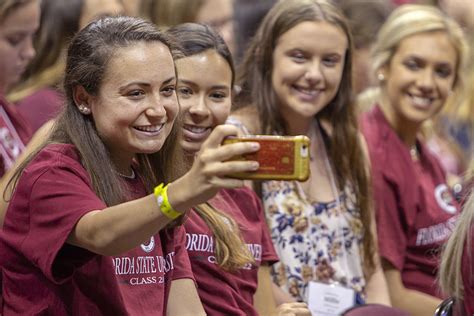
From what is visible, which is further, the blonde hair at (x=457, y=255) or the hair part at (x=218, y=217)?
the hair part at (x=218, y=217)

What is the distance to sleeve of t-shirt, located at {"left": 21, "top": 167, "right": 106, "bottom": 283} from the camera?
2281 mm

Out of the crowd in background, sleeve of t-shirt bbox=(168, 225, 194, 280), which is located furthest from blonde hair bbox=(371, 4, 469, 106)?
sleeve of t-shirt bbox=(168, 225, 194, 280)

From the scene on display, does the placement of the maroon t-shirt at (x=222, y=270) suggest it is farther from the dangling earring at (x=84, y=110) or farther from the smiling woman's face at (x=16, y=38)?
the smiling woman's face at (x=16, y=38)

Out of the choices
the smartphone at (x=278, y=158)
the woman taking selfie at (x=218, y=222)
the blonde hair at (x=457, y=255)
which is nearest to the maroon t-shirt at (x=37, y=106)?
the woman taking selfie at (x=218, y=222)

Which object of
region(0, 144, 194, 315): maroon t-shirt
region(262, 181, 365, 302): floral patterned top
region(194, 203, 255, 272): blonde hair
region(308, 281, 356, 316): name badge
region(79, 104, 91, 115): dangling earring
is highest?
region(79, 104, 91, 115): dangling earring

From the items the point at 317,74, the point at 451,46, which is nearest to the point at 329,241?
the point at 317,74

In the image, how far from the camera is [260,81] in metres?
3.79

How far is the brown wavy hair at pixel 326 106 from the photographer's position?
148 inches

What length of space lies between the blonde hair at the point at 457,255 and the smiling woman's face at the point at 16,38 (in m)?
1.65

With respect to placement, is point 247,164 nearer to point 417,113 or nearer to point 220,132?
point 220,132

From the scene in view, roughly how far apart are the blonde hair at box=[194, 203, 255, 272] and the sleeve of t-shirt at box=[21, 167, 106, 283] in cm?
70

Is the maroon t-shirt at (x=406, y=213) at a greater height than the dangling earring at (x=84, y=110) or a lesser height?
lesser

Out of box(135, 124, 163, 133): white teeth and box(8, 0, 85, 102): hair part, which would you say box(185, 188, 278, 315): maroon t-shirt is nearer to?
box(135, 124, 163, 133): white teeth

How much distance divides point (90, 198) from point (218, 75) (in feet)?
3.24
